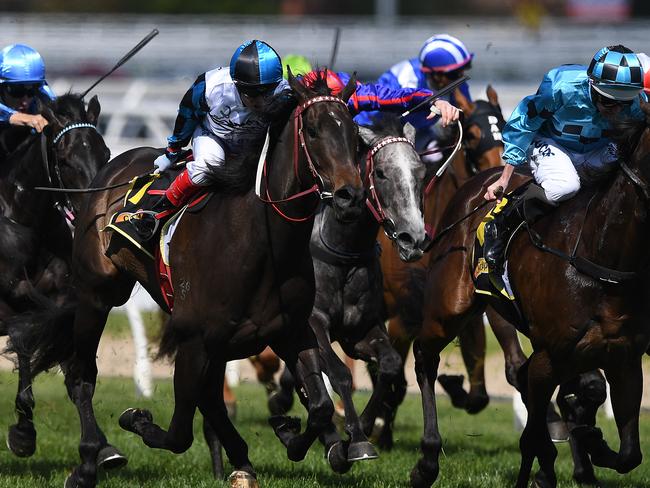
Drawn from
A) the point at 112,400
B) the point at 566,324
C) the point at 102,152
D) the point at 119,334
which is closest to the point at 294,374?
the point at 566,324

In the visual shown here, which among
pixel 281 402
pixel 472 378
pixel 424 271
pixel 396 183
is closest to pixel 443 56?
pixel 424 271

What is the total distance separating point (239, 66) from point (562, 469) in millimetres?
3271

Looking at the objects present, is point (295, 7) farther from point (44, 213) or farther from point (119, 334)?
point (44, 213)

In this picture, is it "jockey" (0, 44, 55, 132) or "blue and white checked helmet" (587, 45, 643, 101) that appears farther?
"jockey" (0, 44, 55, 132)

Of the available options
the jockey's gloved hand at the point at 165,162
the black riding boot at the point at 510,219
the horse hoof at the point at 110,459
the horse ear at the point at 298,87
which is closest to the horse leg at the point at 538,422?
the black riding boot at the point at 510,219

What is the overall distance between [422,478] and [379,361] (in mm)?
891

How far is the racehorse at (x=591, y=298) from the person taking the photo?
209 inches

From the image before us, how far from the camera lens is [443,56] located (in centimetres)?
841

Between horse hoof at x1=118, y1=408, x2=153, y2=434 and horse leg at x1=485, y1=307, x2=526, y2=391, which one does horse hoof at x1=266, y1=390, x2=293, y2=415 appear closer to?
horse hoof at x1=118, y1=408, x2=153, y2=434

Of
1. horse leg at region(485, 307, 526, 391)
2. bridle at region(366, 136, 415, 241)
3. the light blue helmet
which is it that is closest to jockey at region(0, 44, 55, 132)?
the light blue helmet

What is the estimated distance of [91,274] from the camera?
21.7 ft

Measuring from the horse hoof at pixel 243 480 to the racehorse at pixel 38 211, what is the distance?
Result: 168 centimetres

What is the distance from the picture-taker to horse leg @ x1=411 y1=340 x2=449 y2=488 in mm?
6320

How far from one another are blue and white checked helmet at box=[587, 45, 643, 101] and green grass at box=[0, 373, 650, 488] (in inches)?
88.7
